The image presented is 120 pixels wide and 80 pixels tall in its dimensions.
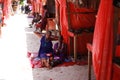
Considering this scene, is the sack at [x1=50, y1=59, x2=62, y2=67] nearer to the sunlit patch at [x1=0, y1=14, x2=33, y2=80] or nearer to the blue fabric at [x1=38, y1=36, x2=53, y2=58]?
the blue fabric at [x1=38, y1=36, x2=53, y2=58]

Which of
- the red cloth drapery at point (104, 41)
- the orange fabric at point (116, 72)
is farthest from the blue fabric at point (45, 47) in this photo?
the orange fabric at point (116, 72)

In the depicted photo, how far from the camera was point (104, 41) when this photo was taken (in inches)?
132

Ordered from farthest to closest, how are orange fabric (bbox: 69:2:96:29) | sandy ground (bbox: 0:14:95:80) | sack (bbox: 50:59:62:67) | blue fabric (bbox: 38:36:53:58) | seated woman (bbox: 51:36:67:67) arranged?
orange fabric (bbox: 69:2:96:29) < blue fabric (bbox: 38:36:53:58) < seated woman (bbox: 51:36:67:67) < sack (bbox: 50:59:62:67) < sandy ground (bbox: 0:14:95:80)

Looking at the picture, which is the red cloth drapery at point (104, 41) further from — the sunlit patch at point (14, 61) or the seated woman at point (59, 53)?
the seated woman at point (59, 53)

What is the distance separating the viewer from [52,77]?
5.15 meters

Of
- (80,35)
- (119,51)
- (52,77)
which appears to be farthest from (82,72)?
(119,51)

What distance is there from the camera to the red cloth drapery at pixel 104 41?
3.28 m

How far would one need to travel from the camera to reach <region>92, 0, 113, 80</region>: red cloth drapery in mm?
3283

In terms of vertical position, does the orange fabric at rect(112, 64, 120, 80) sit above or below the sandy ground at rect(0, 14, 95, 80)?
above

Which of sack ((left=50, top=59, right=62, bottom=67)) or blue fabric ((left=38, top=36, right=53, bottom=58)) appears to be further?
blue fabric ((left=38, top=36, right=53, bottom=58))

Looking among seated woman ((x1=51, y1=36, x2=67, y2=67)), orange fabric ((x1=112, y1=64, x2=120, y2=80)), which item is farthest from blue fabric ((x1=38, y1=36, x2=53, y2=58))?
orange fabric ((x1=112, y1=64, x2=120, y2=80))

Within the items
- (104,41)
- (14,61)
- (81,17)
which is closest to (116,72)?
(104,41)

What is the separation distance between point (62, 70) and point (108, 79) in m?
2.27

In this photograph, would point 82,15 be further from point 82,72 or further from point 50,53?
point 82,72
